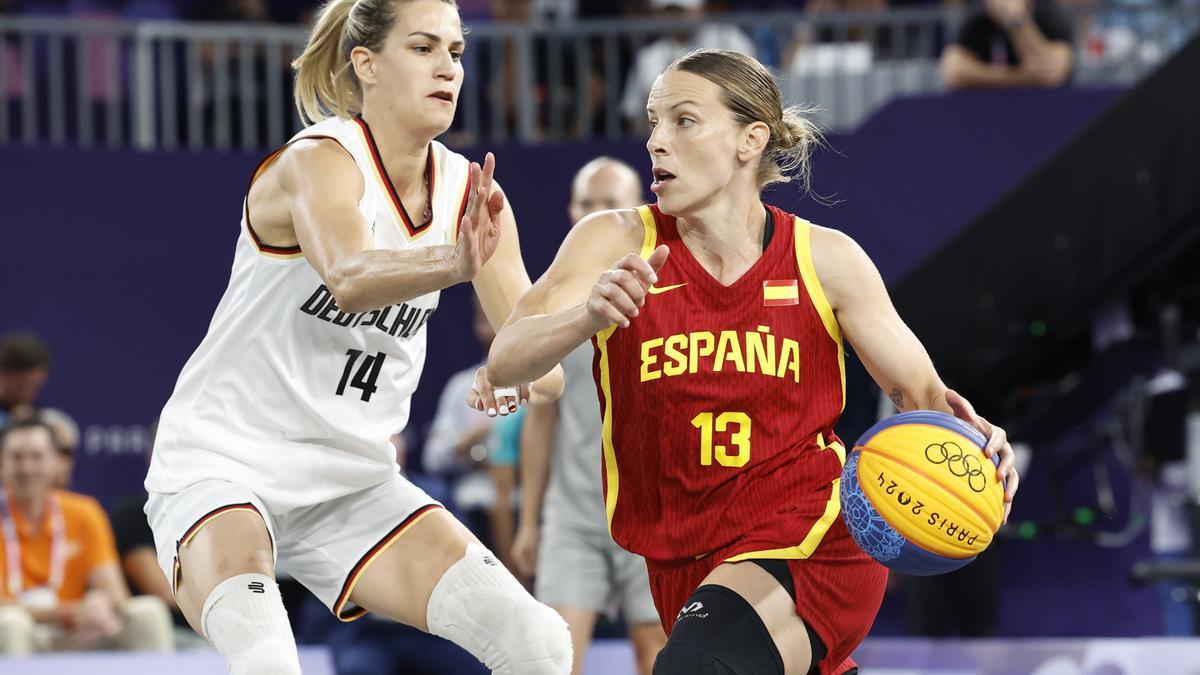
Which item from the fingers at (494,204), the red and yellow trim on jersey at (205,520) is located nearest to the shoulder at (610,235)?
the fingers at (494,204)

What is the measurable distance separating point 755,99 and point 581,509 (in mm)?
2434

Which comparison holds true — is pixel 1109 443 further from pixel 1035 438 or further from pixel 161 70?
pixel 161 70

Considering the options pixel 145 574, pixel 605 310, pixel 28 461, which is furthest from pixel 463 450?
pixel 605 310

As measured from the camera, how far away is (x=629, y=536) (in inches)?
156

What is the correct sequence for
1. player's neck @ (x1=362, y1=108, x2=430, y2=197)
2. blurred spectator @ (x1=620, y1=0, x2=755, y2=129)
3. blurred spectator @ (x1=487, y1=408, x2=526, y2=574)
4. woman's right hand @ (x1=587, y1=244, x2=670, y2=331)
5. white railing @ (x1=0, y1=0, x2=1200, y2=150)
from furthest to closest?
blurred spectator @ (x1=620, y1=0, x2=755, y2=129), white railing @ (x1=0, y1=0, x2=1200, y2=150), blurred spectator @ (x1=487, y1=408, x2=526, y2=574), player's neck @ (x1=362, y1=108, x2=430, y2=197), woman's right hand @ (x1=587, y1=244, x2=670, y2=331)

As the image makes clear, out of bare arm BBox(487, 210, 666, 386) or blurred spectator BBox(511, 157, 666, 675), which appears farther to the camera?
blurred spectator BBox(511, 157, 666, 675)

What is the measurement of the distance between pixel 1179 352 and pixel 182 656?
14.8 feet

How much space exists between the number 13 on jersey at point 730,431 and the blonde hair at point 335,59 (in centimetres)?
125

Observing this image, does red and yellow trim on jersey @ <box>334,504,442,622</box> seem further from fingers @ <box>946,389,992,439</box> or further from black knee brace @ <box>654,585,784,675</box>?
fingers @ <box>946,389,992,439</box>

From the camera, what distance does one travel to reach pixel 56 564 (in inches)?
288

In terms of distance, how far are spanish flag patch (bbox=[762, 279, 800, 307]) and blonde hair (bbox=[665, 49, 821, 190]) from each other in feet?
0.92

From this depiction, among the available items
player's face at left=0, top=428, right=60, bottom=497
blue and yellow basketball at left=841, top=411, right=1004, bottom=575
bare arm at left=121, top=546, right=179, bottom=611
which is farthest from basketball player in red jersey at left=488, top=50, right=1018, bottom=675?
bare arm at left=121, top=546, right=179, bottom=611

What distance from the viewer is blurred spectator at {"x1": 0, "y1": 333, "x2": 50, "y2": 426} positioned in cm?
810

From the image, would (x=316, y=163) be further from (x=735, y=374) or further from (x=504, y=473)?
(x=504, y=473)
